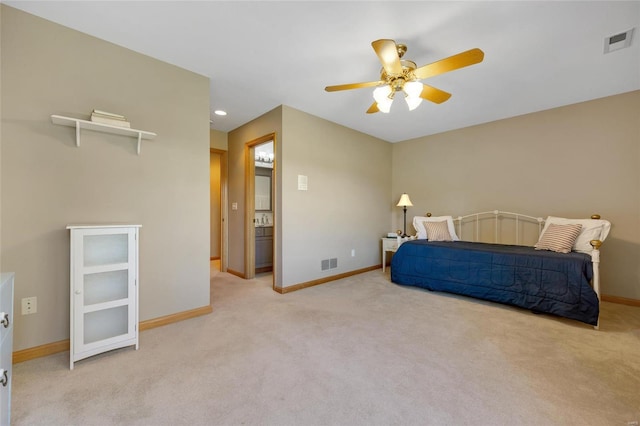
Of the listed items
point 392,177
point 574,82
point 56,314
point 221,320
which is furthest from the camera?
point 392,177

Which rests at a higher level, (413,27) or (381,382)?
(413,27)

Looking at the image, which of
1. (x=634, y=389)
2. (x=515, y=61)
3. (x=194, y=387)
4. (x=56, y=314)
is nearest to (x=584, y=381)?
(x=634, y=389)

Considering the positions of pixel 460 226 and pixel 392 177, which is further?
pixel 392 177

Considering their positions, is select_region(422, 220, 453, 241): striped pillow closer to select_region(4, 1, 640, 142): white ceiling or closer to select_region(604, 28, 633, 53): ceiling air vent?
select_region(4, 1, 640, 142): white ceiling

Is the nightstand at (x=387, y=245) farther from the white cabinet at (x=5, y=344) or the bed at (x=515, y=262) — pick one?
the white cabinet at (x=5, y=344)

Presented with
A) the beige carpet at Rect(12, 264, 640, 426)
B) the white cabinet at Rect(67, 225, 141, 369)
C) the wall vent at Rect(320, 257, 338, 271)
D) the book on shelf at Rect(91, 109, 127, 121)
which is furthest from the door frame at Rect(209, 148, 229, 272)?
the white cabinet at Rect(67, 225, 141, 369)

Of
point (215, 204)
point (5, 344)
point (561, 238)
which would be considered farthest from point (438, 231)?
point (215, 204)

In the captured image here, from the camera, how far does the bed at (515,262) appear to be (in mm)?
2461

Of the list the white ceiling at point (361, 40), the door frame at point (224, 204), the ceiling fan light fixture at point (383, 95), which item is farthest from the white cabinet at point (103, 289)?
the door frame at point (224, 204)

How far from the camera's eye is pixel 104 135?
2.15 m

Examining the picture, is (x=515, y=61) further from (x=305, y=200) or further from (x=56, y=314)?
(x=56, y=314)

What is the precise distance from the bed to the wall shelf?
335cm

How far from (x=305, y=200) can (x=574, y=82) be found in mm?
3291

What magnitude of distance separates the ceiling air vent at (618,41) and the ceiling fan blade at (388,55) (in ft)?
5.78
